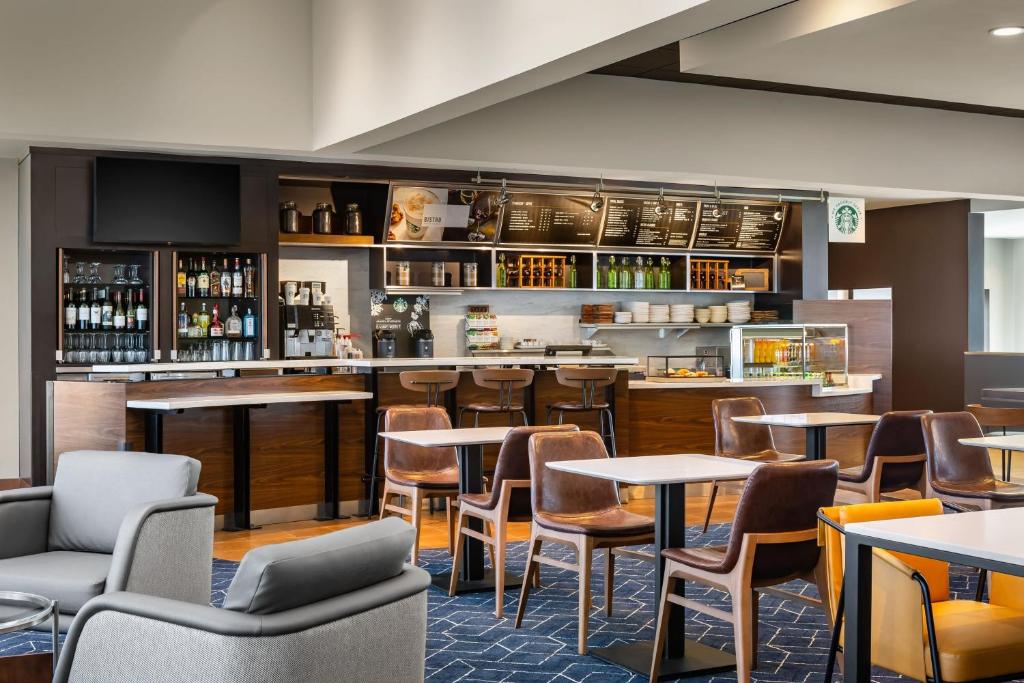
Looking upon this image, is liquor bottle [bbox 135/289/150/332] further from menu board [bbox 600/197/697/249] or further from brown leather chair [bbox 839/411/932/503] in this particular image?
brown leather chair [bbox 839/411/932/503]

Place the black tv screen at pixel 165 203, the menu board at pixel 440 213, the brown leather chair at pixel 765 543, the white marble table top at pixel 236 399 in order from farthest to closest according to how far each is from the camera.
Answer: the menu board at pixel 440 213 < the black tv screen at pixel 165 203 < the white marble table top at pixel 236 399 < the brown leather chair at pixel 765 543

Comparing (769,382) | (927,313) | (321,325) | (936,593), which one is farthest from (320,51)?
(927,313)

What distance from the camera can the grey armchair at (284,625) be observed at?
104 inches

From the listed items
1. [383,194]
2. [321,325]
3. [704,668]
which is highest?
[383,194]

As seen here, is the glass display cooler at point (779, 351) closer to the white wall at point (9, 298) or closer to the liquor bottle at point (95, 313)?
the liquor bottle at point (95, 313)

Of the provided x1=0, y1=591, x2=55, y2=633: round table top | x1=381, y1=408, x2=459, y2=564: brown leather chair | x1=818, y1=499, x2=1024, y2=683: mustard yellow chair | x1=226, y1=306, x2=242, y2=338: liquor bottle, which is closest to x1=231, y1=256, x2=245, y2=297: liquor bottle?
x1=226, y1=306, x2=242, y2=338: liquor bottle

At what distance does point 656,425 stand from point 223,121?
419cm

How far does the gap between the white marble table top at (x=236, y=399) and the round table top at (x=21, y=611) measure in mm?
3490

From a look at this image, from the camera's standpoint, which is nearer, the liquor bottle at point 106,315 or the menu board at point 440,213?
the liquor bottle at point 106,315

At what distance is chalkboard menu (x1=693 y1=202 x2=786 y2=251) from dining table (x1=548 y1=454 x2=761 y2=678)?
723cm

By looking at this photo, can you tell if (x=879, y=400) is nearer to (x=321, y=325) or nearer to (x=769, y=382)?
(x=769, y=382)

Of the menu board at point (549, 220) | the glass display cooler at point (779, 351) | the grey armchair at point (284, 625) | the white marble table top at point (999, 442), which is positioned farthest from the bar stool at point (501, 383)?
the grey armchair at point (284, 625)

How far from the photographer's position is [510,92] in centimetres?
628

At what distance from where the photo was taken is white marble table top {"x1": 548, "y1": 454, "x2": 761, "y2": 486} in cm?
421
